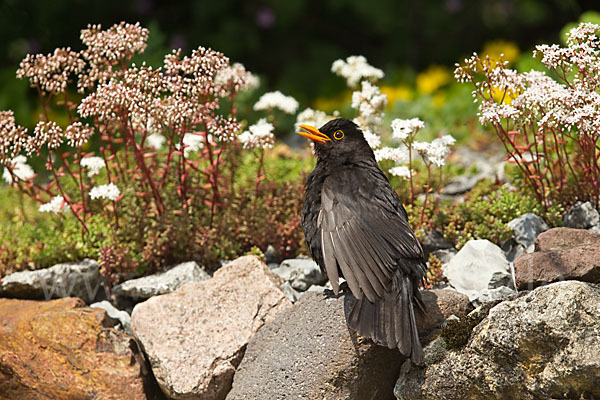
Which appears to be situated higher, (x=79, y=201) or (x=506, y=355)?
(x=79, y=201)

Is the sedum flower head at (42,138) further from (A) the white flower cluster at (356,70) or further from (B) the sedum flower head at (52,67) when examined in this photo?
(A) the white flower cluster at (356,70)

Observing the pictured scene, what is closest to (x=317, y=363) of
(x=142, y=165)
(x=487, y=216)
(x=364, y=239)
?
(x=364, y=239)

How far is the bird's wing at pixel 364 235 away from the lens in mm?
3172

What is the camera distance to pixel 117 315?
413 centimetres

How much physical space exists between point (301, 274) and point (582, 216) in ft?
5.60

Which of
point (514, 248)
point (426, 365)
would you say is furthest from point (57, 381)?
point (514, 248)

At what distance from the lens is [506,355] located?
118 inches

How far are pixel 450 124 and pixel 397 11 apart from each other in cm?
255

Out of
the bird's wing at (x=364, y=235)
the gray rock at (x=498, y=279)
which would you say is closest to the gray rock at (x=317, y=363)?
the bird's wing at (x=364, y=235)

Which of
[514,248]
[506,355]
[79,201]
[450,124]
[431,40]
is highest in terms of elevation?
[431,40]

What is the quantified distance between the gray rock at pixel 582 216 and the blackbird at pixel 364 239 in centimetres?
124

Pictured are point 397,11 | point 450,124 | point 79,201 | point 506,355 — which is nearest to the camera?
point 506,355

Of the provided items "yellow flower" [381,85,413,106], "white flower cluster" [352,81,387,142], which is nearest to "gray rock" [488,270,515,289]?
"white flower cluster" [352,81,387,142]

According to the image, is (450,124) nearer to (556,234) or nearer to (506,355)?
(556,234)
